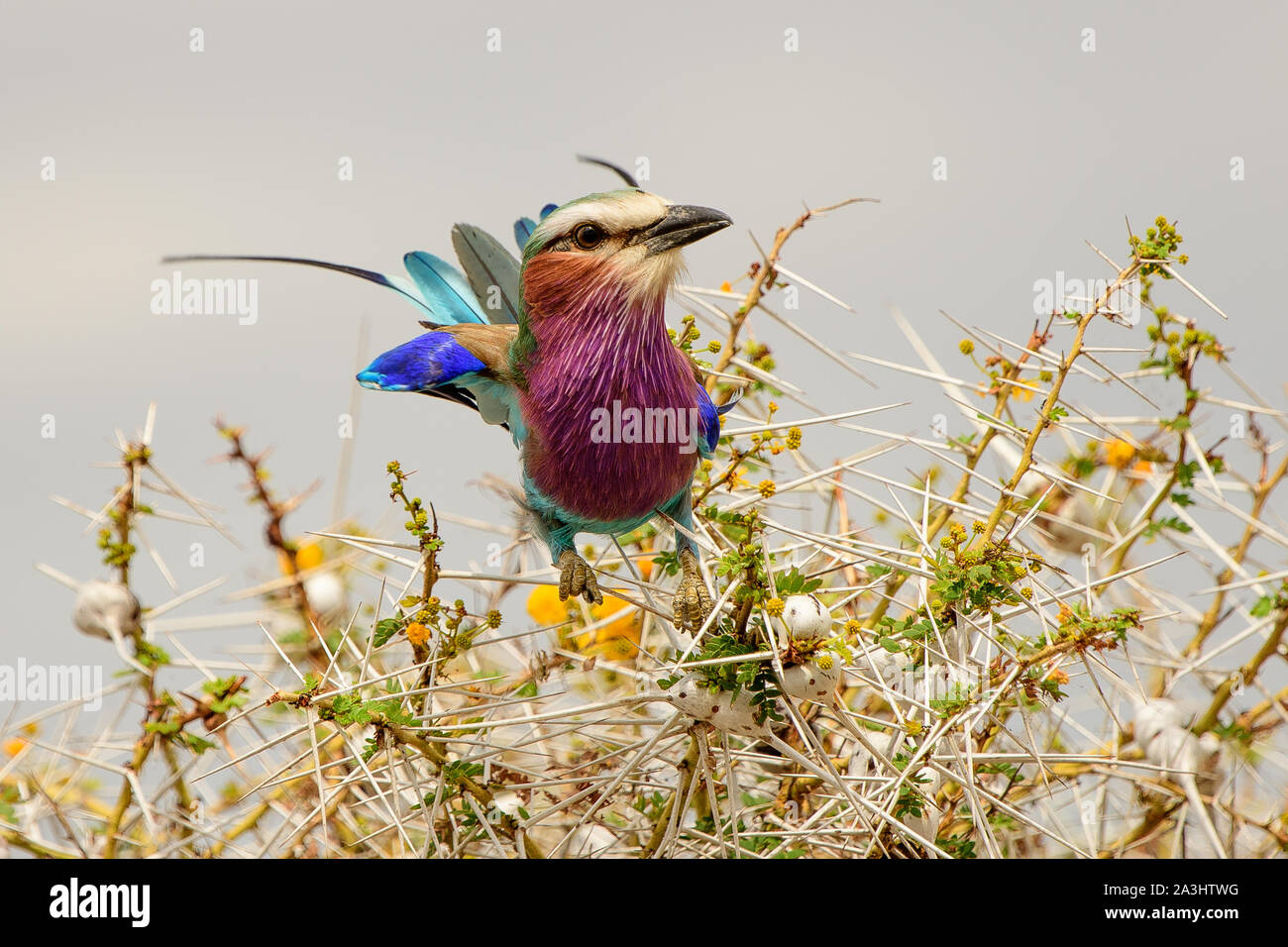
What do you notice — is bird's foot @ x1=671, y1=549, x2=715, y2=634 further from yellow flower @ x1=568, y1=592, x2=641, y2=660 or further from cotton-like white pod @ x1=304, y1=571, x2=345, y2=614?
cotton-like white pod @ x1=304, y1=571, x2=345, y2=614

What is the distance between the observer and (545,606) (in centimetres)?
336

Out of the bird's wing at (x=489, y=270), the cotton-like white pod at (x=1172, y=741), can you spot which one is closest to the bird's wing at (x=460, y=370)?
the bird's wing at (x=489, y=270)

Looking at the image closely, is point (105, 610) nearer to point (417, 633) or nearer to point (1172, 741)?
point (417, 633)

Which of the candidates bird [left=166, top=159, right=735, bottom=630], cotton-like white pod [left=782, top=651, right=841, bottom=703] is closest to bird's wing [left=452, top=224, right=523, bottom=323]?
bird [left=166, top=159, right=735, bottom=630]

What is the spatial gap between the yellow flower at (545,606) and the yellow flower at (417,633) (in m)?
1.03

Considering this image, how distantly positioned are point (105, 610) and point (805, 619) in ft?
5.82

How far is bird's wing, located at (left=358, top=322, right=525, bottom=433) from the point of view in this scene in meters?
2.38

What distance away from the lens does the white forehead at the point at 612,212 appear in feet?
7.42

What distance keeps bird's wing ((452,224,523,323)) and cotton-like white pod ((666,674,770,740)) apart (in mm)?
964

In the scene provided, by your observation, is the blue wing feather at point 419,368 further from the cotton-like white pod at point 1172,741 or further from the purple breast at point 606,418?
the cotton-like white pod at point 1172,741

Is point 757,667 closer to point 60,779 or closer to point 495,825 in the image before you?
point 495,825

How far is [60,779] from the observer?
11.2ft

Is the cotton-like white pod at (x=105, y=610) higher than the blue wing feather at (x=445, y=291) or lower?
lower
